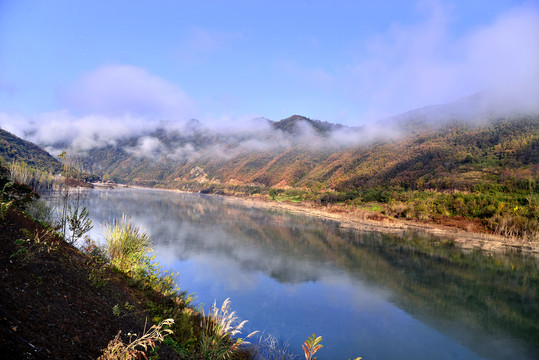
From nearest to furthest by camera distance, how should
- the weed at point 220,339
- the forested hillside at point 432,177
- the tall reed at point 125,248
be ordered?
the weed at point 220,339 < the tall reed at point 125,248 < the forested hillside at point 432,177

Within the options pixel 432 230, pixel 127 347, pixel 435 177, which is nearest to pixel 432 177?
pixel 435 177

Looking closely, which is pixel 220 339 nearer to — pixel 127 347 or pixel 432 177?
pixel 127 347

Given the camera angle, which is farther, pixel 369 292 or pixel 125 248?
pixel 369 292

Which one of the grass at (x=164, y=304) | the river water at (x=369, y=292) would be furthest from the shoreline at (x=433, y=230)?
the grass at (x=164, y=304)

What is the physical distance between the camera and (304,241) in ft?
101

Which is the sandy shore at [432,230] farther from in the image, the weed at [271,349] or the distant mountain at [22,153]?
the distant mountain at [22,153]

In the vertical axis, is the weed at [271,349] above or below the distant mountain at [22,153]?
below

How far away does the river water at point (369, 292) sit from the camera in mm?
11320

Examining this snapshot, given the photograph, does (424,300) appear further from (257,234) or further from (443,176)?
(443,176)

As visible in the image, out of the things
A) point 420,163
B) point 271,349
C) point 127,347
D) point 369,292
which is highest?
point 420,163

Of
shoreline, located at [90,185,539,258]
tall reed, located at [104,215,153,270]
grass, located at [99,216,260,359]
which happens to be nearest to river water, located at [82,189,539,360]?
shoreline, located at [90,185,539,258]

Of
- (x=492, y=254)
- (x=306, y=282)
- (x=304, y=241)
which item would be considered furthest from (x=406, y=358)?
(x=492, y=254)

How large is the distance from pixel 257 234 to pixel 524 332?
24149 mm

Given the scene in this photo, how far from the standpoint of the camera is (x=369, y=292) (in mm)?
16641
